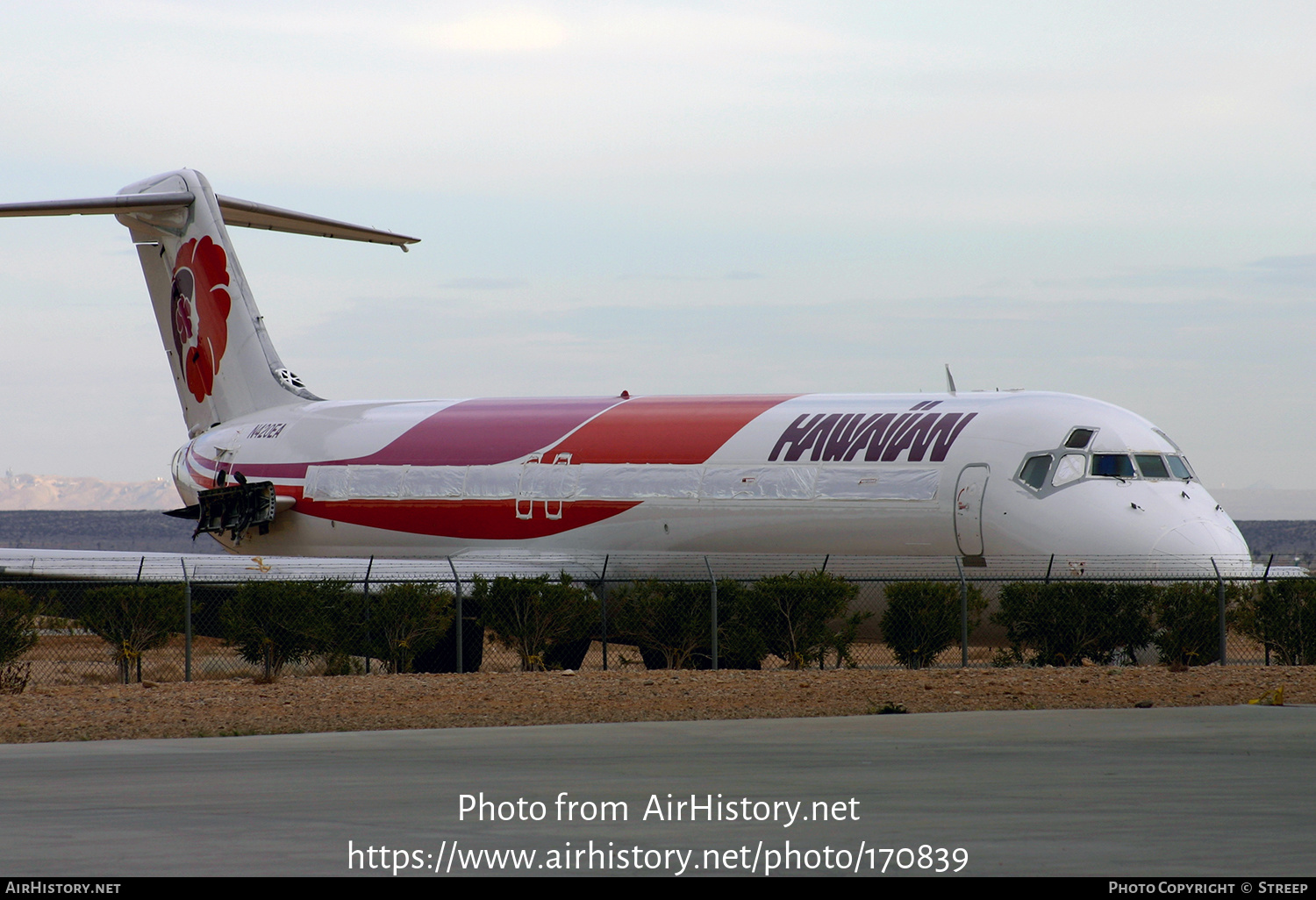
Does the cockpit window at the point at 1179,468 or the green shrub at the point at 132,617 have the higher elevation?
the cockpit window at the point at 1179,468

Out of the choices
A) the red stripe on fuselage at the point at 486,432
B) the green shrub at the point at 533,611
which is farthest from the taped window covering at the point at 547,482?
the green shrub at the point at 533,611

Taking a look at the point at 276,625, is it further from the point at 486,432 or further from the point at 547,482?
the point at 486,432

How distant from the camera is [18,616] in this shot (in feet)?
77.9

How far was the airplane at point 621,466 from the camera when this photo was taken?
79.2ft

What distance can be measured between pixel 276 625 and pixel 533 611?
3.68m

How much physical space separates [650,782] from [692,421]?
50.3 feet

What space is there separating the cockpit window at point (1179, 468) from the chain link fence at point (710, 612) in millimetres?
1565

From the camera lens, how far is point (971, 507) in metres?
24.3

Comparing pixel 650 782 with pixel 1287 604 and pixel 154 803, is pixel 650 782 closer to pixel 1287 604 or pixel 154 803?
pixel 154 803

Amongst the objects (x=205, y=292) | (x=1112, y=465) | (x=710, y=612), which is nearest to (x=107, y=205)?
(x=205, y=292)

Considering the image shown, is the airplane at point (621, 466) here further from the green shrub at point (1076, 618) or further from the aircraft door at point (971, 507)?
the green shrub at point (1076, 618)

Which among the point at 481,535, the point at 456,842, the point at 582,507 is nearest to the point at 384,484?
the point at 481,535

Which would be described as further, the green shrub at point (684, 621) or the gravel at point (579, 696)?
the green shrub at point (684, 621)

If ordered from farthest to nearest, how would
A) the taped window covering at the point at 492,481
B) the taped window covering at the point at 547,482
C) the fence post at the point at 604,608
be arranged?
the taped window covering at the point at 492,481 → the taped window covering at the point at 547,482 → the fence post at the point at 604,608
